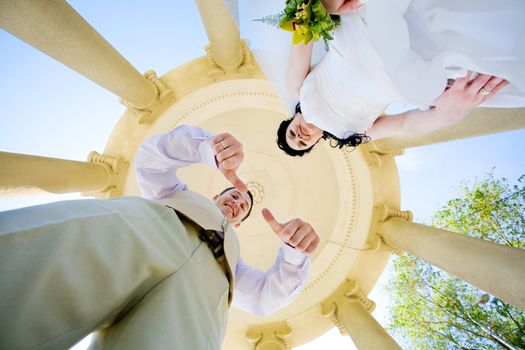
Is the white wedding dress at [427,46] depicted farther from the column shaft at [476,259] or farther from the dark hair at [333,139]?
the column shaft at [476,259]

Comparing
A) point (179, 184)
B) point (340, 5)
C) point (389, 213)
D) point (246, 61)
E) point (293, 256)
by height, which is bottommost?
point (179, 184)

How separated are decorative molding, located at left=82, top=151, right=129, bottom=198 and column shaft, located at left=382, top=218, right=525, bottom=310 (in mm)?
8632

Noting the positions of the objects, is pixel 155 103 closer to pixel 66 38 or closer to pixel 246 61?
pixel 246 61

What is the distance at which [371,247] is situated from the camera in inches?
387

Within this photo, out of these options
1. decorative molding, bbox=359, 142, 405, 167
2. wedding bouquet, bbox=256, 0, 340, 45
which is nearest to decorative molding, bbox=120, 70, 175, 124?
decorative molding, bbox=359, 142, 405, 167

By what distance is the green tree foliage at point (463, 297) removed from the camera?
36.9 feet

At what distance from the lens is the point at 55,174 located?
626 centimetres

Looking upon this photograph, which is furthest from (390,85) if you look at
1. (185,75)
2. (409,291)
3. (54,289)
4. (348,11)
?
(409,291)

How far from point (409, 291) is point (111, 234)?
15377 millimetres

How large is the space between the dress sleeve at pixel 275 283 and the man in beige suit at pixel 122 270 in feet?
1.41

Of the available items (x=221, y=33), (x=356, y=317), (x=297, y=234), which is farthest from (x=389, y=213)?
(x=221, y=33)

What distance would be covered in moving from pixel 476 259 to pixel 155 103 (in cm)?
900

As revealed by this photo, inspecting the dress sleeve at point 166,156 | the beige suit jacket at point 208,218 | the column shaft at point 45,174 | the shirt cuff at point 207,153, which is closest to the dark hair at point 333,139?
the dress sleeve at point 166,156

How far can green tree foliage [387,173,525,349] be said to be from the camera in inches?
443
